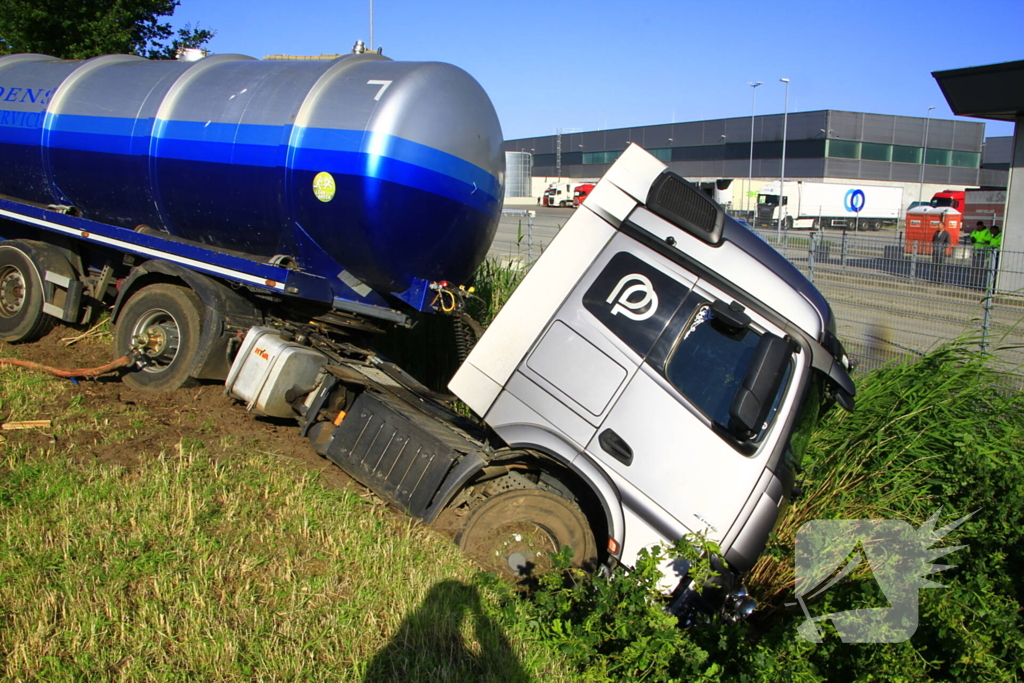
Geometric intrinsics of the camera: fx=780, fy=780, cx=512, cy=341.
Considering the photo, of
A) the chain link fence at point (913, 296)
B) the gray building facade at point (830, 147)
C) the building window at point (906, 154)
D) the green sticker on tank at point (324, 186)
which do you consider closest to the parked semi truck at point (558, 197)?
the gray building facade at point (830, 147)

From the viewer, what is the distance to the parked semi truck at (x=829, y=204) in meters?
43.7

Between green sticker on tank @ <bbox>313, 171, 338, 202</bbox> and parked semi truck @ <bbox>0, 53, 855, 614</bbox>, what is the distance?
0.07 feet

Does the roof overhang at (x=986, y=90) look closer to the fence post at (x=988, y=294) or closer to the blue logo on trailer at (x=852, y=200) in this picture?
the fence post at (x=988, y=294)

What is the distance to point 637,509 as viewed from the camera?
452 centimetres

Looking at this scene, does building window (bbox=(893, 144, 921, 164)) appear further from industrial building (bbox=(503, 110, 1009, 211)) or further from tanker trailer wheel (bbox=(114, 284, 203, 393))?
tanker trailer wheel (bbox=(114, 284, 203, 393))

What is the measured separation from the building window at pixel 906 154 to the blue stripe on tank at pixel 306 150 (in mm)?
61324

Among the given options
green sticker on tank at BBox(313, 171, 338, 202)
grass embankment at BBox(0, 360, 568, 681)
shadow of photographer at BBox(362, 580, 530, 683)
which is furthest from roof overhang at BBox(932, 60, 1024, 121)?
shadow of photographer at BBox(362, 580, 530, 683)

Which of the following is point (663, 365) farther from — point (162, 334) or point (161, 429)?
point (162, 334)

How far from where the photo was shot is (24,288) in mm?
8094

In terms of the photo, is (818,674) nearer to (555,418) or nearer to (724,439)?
(724,439)

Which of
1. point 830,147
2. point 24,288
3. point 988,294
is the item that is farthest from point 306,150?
point 830,147

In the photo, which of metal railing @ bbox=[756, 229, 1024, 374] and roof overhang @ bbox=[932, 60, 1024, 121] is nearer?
metal railing @ bbox=[756, 229, 1024, 374]

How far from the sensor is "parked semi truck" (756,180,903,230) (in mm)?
43719

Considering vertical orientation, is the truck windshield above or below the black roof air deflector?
below
